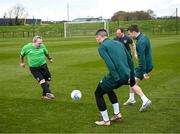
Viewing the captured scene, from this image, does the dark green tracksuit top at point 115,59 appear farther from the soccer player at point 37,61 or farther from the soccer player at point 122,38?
the soccer player at point 37,61

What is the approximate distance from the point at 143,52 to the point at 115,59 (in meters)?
1.93

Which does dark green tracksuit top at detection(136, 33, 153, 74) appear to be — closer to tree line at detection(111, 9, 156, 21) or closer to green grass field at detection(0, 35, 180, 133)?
green grass field at detection(0, 35, 180, 133)

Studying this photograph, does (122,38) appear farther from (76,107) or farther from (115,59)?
(115,59)

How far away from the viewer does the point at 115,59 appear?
29.5 ft

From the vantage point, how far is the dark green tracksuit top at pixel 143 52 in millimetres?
10703

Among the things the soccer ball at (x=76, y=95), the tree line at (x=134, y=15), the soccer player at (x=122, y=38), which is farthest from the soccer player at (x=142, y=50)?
the tree line at (x=134, y=15)

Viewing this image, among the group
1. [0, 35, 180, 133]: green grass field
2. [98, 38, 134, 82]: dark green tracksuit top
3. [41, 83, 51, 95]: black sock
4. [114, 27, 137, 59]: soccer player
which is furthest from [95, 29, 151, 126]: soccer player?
[41, 83, 51, 95]: black sock

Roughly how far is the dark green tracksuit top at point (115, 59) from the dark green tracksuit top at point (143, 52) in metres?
1.66

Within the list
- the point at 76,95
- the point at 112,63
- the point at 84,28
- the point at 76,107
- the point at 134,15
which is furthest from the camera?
the point at 134,15

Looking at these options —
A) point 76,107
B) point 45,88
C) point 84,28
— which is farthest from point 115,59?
point 84,28

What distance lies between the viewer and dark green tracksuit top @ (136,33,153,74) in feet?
35.1

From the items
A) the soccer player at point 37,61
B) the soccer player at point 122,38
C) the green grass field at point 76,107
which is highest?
the soccer player at point 122,38

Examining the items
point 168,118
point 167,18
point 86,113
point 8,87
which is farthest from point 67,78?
point 167,18

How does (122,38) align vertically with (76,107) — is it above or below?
above
